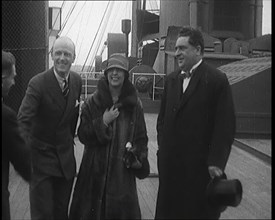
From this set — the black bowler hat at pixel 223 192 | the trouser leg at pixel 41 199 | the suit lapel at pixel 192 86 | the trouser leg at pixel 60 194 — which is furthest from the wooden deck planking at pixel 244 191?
the suit lapel at pixel 192 86

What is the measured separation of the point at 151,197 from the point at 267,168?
103 inches

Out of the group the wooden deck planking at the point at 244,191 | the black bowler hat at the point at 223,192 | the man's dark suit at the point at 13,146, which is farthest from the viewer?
the wooden deck planking at the point at 244,191

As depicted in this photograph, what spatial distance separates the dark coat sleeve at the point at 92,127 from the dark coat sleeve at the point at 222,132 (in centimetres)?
90

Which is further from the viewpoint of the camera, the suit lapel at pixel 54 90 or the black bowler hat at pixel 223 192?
the suit lapel at pixel 54 90

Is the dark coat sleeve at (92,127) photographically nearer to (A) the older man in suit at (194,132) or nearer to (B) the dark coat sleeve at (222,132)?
(A) the older man in suit at (194,132)

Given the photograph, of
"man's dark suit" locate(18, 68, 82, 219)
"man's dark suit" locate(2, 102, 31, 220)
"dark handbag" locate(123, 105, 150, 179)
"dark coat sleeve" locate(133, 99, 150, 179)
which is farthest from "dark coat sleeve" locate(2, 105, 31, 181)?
"dark coat sleeve" locate(133, 99, 150, 179)

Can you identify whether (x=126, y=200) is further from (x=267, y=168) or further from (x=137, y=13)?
(x=137, y=13)

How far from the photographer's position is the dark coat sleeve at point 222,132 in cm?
321

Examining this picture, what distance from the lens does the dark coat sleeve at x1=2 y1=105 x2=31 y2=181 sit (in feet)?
8.57

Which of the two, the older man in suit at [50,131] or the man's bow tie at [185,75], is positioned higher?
the man's bow tie at [185,75]

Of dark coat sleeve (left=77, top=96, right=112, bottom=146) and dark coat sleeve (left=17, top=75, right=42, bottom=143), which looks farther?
dark coat sleeve (left=77, top=96, right=112, bottom=146)

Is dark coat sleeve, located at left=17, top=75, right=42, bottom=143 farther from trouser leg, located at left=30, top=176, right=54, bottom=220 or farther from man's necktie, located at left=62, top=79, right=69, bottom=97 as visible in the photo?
trouser leg, located at left=30, top=176, right=54, bottom=220

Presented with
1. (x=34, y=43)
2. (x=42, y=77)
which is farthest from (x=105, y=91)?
(x=34, y=43)

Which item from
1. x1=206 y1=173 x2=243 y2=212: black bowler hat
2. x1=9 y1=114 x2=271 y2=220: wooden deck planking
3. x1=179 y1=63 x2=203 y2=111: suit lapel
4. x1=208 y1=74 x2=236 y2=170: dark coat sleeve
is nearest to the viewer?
x1=206 y1=173 x2=243 y2=212: black bowler hat
